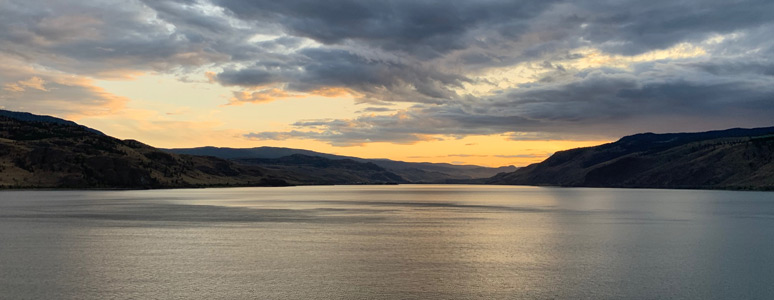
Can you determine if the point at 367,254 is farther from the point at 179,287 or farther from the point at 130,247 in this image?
the point at 130,247

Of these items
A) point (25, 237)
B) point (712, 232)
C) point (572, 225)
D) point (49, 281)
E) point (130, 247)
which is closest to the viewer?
point (49, 281)

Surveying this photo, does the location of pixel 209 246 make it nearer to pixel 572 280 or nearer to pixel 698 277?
pixel 572 280

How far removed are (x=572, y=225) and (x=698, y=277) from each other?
44.9m

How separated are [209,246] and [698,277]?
4271 cm

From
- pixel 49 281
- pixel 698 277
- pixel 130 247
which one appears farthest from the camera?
pixel 130 247

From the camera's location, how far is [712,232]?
236 feet

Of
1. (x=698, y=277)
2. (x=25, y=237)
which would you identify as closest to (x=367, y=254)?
(x=698, y=277)

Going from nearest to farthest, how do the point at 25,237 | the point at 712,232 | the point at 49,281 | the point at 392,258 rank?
the point at 49,281 < the point at 392,258 < the point at 25,237 < the point at 712,232

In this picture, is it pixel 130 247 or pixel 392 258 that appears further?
pixel 130 247

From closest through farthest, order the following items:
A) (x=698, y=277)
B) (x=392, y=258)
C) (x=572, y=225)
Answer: (x=698, y=277)
(x=392, y=258)
(x=572, y=225)

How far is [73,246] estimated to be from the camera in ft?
176

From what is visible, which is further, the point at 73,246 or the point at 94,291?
the point at 73,246

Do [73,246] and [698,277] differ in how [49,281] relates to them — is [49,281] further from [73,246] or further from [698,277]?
[698,277]

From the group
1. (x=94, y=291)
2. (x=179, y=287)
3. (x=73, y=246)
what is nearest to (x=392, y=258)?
(x=179, y=287)
